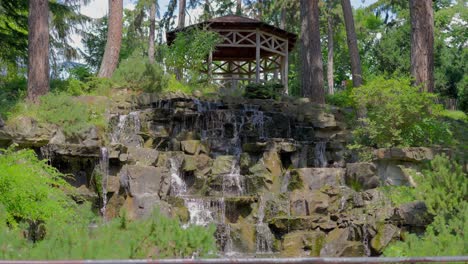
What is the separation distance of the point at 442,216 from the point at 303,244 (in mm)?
3834

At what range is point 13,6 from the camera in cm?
1808

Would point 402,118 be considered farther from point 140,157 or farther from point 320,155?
point 140,157

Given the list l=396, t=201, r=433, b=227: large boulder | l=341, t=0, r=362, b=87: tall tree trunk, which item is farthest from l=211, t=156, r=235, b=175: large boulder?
l=341, t=0, r=362, b=87: tall tree trunk

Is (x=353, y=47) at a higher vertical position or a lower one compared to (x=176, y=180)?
higher

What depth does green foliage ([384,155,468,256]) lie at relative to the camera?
5.75 metres

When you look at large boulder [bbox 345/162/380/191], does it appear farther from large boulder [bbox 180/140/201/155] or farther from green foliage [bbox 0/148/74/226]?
green foliage [bbox 0/148/74/226]

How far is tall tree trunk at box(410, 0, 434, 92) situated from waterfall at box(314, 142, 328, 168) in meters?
2.93

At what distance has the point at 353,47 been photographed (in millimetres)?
19000

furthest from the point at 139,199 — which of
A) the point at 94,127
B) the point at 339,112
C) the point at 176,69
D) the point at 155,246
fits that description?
the point at 176,69

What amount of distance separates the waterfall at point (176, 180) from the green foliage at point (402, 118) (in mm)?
4319

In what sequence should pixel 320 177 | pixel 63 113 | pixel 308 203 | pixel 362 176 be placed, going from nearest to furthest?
pixel 308 203
pixel 362 176
pixel 320 177
pixel 63 113

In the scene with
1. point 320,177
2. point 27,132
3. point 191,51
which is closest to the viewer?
point 320,177

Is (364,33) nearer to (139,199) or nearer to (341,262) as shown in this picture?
(139,199)

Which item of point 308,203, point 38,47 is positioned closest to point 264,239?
point 308,203
